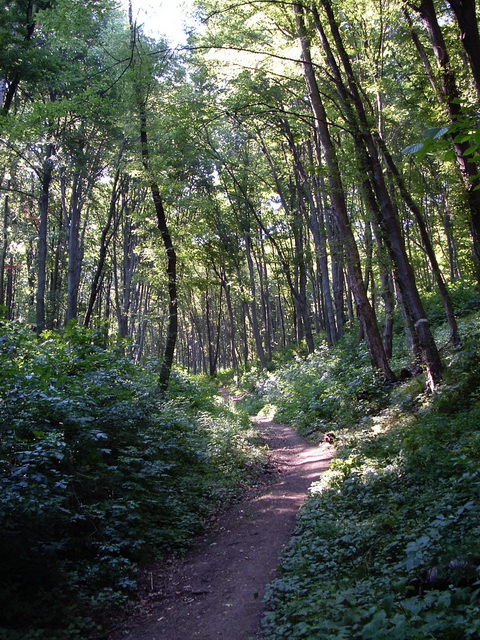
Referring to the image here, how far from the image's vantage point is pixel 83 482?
562 centimetres

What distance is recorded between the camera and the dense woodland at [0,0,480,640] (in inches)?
179


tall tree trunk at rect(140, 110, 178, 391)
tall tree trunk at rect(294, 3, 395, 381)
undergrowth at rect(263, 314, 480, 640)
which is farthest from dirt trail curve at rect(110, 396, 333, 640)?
tall tree trunk at rect(140, 110, 178, 391)

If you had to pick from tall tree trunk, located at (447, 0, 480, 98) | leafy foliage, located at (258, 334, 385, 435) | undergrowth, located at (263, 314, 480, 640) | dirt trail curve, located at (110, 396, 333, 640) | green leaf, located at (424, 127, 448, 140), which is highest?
tall tree trunk, located at (447, 0, 480, 98)

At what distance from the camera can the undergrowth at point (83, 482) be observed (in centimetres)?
407

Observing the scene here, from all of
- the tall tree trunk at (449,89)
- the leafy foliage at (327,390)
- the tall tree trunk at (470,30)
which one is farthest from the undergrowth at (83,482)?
the tall tree trunk at (470,30)

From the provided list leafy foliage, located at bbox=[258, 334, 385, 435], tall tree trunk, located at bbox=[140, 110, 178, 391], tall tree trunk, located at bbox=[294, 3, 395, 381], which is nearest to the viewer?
tall tree trunk, located at bbox=[294, 3, 395, 381]

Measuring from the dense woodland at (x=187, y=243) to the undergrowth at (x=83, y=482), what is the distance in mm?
28

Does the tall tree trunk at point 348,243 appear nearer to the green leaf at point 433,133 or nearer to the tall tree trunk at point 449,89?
the tall tree trunk at point 449,89

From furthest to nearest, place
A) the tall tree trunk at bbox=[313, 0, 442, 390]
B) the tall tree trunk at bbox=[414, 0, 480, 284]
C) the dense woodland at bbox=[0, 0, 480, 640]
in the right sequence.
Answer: the tall tree trunk at bbox=[313, 0, 442, 390]
the tall tree trunk at bbox=[414, 0, 480, 284]
the dense woodland at bbox=[0, 0, 480, 640]

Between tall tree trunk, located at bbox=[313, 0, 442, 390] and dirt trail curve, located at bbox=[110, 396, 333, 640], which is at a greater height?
tall tree trunk, located at bbox=[313, 0, 442, 390]

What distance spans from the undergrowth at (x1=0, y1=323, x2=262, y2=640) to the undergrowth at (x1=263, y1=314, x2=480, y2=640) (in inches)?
71.7

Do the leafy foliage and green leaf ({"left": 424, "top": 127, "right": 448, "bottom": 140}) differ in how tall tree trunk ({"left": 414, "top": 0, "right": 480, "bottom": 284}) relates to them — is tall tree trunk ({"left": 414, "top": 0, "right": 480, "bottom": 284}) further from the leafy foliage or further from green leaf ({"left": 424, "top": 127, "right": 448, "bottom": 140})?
the leafy foliage

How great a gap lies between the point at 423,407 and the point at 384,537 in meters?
4.21

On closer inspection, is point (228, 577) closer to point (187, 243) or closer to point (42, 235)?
point (187, 243)
